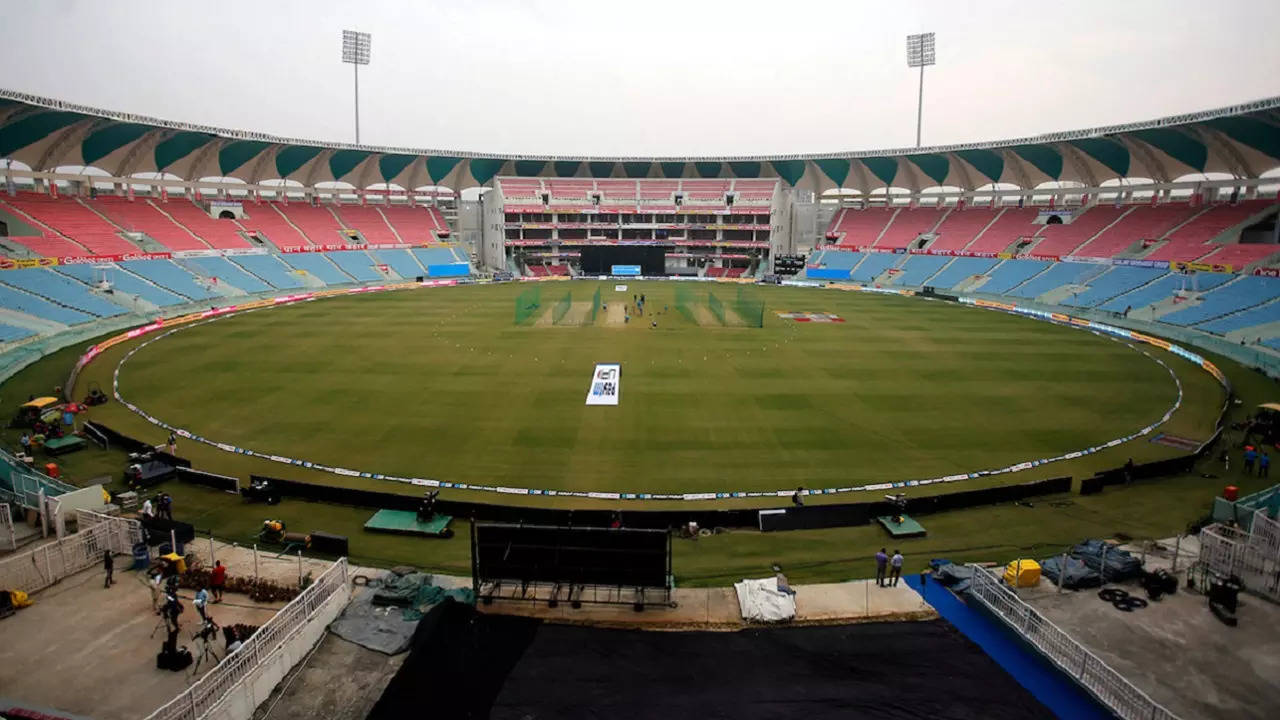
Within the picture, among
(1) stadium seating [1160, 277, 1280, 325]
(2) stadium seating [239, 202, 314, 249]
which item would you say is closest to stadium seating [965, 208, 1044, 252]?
(1) stadium seating [1160, 277, 1280, 325]

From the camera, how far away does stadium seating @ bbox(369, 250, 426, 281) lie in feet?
276

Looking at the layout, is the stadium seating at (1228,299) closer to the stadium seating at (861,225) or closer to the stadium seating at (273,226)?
the stadium seating at (861,225)

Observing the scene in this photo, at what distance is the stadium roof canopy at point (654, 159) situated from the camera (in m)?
56.5

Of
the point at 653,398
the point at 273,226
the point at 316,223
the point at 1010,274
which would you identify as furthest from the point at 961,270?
the point at 273,226

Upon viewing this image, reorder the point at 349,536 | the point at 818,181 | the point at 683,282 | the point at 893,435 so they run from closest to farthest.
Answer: the point at 349,536, the point at 893,435, the point at 683,282, the point at 818,181

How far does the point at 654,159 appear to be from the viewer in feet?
350

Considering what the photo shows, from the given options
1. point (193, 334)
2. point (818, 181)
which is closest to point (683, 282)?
point (818, 181)

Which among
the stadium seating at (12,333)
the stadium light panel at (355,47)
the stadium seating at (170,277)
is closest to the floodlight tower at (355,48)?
the stadium light panel at (355,47)

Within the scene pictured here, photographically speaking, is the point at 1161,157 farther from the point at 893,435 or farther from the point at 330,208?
the point at 330,208

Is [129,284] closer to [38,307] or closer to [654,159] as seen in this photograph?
[38,307]

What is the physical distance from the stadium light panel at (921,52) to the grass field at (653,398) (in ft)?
180

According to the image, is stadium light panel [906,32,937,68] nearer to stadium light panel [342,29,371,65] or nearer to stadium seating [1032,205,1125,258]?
stadium seating [1032,205,1125,258]

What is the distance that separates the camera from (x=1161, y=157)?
67688 millimetres

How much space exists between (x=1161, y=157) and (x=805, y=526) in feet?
239
